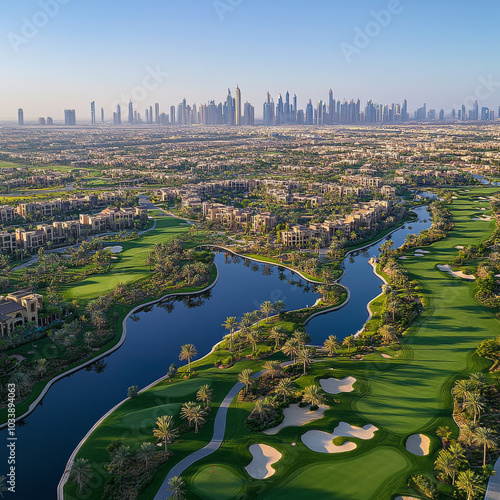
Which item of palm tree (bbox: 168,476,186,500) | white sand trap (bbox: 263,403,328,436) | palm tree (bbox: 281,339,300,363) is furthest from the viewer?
palm tree (bbox: 281,339,300,363)

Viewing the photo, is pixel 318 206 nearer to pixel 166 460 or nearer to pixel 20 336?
pixel 20 336

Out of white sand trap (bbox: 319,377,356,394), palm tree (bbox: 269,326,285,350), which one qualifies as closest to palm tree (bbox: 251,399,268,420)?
white sand trap (bbox: 319,377,356,394)

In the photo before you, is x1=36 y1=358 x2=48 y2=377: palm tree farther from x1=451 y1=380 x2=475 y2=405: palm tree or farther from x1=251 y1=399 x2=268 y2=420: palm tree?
x1=451 y1=380 x2=475 y2=405: palm tree

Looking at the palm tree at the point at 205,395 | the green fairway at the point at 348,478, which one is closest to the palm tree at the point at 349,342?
the green fairway at the point at 348,478

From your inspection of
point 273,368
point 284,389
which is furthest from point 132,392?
point 284,389

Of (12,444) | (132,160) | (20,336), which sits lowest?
(12,444)

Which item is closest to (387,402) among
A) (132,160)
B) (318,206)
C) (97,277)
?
(97,277)

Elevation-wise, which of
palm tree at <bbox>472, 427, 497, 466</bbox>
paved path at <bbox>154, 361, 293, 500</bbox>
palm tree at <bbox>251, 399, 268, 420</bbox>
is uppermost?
palm tree at <bbox>472, 427, 497, 466</bbox>
